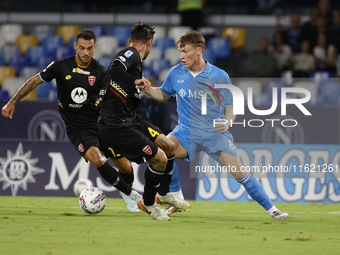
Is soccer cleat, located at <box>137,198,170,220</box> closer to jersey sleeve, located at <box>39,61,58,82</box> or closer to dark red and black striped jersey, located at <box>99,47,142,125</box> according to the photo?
dark red and black striped jersey, located at <box>99,47,142,125</box>

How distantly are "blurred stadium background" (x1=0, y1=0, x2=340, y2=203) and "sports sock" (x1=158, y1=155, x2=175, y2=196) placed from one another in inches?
114

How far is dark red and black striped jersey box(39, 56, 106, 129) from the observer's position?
806cm

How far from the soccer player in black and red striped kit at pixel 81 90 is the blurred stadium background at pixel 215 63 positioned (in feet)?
8.61

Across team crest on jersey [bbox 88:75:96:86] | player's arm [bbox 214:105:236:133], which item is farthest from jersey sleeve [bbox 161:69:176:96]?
team crest on jersey [bbox 88:75:96:86]

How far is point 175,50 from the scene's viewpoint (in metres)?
15.2

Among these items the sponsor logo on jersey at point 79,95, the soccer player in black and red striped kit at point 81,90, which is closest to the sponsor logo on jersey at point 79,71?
the soccer player in black and red striped kit at point 81,90

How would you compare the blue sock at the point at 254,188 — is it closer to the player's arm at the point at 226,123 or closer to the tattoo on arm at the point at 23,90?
the player's arm at the point at 226,123

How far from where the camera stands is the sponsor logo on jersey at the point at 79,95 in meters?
8.07

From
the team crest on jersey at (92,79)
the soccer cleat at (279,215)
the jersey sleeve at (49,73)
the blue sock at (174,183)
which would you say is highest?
the jersey sleeve at (49,73)

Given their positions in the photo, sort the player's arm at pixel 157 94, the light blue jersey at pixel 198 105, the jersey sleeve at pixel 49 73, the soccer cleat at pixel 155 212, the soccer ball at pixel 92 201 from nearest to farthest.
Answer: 1. the soccer cleat at pixel 155 212
2. the soccer ball at pixel 92 201
3. the light blue jersey at pixel 198 105
4. the player's arm at pixel 157 94
5. the jersey sleeve at pixel 49 73

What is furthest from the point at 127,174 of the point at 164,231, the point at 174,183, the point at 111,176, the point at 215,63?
the point at 215,63

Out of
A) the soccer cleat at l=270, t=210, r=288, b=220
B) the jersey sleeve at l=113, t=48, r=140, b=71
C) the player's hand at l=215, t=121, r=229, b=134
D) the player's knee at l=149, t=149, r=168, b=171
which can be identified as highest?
the jersey sleeve at l=113, t=48, r=140, b=71

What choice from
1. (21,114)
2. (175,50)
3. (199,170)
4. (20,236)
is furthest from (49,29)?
(20,236)

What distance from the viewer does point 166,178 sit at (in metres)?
7.56
